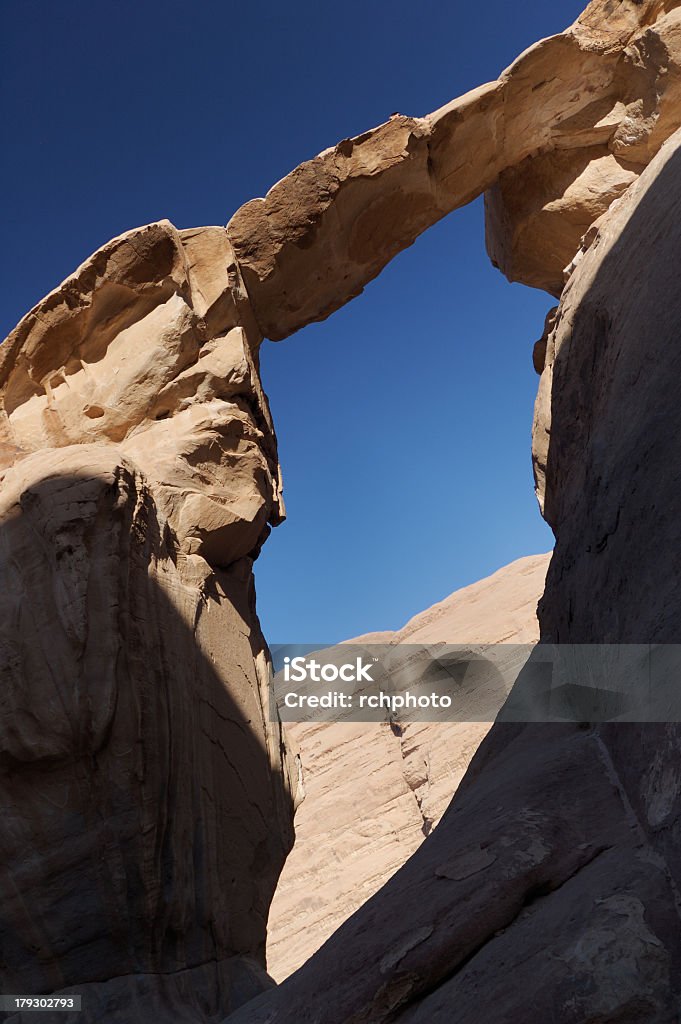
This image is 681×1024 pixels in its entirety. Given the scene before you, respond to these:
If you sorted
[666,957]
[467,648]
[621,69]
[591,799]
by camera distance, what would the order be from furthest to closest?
[467,648], [621,69], [591,799], [666,957]

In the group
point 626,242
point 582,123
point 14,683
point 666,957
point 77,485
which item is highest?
point 582,123

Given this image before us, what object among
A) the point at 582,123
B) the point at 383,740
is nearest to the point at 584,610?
the point at 582,123

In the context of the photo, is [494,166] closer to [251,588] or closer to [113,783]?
[251,588]

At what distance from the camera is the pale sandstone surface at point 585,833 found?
2.84 meters

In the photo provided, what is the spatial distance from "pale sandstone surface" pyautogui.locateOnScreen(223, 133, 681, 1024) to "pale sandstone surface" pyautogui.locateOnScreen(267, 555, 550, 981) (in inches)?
508

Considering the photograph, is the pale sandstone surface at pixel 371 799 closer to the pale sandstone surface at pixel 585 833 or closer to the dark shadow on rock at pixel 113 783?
the dark shadow on rock at pixel 113 783

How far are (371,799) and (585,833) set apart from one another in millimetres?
17318

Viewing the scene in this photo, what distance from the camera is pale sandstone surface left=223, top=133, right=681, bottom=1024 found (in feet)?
9.31

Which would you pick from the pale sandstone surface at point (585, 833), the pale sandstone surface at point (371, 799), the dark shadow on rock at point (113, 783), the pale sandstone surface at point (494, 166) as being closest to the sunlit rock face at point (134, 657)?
the dark shadow on rock at point (113, 783)

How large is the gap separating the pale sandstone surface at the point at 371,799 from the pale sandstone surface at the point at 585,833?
12.9 meters

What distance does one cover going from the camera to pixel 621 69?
7.79 metres

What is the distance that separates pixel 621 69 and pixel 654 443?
5265 mm

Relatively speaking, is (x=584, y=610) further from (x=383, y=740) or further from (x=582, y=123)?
(x=383, y=740)

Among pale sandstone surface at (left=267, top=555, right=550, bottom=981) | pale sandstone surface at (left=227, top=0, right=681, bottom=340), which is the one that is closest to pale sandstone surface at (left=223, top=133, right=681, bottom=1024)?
pale sandstone surface at (left=227, top=0, right=681, bottom=340)
